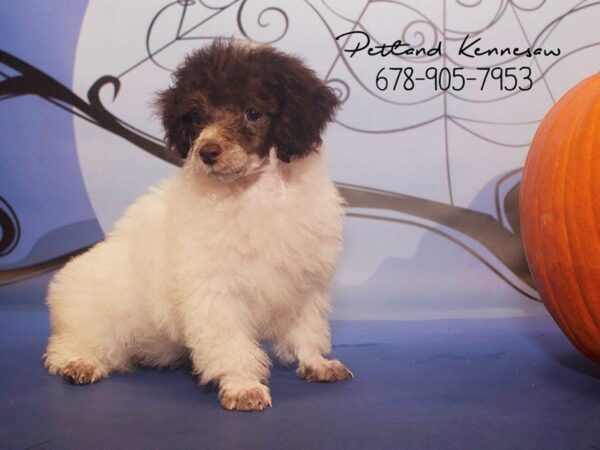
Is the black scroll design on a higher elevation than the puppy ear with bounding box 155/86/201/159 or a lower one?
lower

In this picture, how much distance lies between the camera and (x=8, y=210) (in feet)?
14.7

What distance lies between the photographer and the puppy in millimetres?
2838

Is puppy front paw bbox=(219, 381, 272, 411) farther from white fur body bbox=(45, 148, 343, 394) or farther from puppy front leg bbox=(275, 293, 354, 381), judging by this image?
puppy front leg bbox=(275, 293, 354, 381)

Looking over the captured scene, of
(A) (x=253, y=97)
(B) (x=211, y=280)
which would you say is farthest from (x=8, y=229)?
(A) (x=253, y=97)

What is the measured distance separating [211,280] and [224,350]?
26 cm

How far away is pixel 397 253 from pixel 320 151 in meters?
1.42

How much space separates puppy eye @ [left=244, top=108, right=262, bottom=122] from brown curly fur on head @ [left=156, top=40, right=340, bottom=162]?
0.05 ft

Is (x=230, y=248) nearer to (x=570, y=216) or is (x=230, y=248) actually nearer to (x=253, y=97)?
(x=253, y=97)

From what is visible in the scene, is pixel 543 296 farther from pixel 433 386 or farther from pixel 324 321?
pixel 324 321

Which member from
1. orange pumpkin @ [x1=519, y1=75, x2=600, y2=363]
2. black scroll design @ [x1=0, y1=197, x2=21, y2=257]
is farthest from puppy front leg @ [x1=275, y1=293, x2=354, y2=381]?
black scroll design @ [x1=0, y1=197, x2=21, y2=257]

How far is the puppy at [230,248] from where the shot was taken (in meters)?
2.84

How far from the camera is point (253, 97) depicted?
9.45 ft

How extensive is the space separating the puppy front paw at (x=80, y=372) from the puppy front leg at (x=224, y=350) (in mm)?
501

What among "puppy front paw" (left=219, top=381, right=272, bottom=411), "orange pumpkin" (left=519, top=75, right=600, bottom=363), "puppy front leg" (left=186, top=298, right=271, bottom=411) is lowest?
"puppy front paw" (left=219, top=381, right=272, bottom=411)
